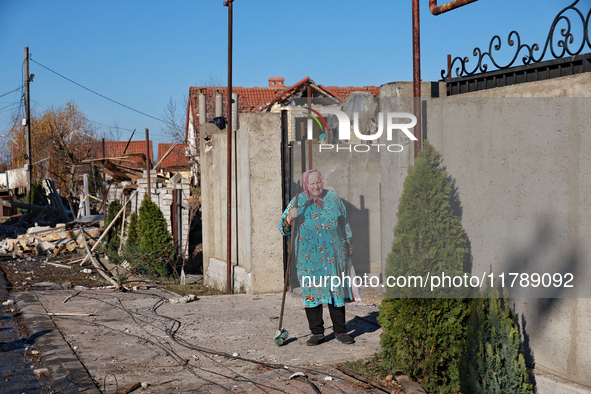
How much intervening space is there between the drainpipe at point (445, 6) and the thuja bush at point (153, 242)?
885 cm

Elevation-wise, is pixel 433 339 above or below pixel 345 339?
above

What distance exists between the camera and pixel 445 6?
15.0ft

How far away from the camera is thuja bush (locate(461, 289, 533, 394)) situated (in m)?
3.51

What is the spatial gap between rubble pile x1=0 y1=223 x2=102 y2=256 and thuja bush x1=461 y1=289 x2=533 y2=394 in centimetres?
1448

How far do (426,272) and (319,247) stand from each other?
1623 millimetres

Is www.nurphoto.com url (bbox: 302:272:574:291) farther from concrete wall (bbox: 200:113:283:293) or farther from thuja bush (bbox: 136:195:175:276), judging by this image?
thuja bush (bbox: 136:195:175:276)

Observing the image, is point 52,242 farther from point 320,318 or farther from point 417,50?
point 417,50

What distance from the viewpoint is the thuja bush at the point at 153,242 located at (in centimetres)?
1179

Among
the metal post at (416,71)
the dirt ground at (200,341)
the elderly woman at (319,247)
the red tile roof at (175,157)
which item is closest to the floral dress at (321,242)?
the elderly woman at (319,247)

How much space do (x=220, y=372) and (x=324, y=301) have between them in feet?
4.17

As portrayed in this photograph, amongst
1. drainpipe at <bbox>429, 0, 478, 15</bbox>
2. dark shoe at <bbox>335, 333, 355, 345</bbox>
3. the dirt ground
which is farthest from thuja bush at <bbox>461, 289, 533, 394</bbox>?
drainpipe at <bbox>429, 0, 478, 15</bbox>

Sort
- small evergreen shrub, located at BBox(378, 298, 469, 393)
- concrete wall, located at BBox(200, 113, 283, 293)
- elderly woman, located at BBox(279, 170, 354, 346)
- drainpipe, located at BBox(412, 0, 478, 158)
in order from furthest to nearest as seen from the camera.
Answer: concrete wall, located at BBox(200, 113, 283, 293)
elderly woman, located at BBox(279, 170, 354, 346)
drainpipe, located at BBox(412, 0, 478, 158)
small evergreen shrub, located at BBox(378, 298, 469, 393)

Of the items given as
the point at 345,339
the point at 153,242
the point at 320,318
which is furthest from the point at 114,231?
the point at 345,339

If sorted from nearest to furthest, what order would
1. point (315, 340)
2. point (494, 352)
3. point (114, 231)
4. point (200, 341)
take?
1. point (494, 352)
2. point (315, 340)
3. point (200, 341)
4. point (114, 231)
